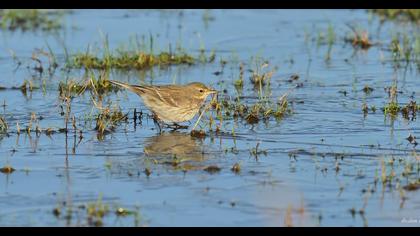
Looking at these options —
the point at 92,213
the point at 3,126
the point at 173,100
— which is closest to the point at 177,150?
the point at 173,100

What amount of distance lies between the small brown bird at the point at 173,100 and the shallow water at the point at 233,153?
9.9 inches

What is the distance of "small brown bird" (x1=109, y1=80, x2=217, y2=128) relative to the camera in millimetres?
11961

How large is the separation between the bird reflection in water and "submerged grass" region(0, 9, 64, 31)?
24.8 ft

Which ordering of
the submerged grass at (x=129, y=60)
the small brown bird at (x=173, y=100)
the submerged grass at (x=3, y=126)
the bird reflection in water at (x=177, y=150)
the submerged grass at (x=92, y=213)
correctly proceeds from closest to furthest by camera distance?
the submerged grass at (x=92, y=213) < the bird reflection in water at (x=177, y=150) < the submerged grass at (x=3, y=126) < the small brown bird at (x=173, y=100) < the submerged grass at (x=129, y=60)

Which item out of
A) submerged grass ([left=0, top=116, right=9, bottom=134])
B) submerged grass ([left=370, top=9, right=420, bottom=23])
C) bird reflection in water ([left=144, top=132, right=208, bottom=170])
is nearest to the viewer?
bird reflection in water ([left=144, top=132, right=208, bottom=170])

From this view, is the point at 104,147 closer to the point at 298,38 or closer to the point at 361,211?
the point at 361,211

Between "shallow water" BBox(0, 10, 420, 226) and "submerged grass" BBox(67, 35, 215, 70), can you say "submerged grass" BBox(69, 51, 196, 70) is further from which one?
"shallow water" BBox(0, 10, 420, 226)

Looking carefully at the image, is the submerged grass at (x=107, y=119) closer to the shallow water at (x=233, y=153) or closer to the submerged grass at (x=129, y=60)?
the shallow water at (x=233, y=153)

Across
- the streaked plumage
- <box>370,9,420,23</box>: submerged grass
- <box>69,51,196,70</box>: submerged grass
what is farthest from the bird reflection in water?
<box>370,9,420,23</box>: submerged grass

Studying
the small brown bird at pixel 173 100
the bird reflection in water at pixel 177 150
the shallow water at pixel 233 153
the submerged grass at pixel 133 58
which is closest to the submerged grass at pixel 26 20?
the shallow water at pixel 233 153

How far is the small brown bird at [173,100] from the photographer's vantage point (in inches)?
471

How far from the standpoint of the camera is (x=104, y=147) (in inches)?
428

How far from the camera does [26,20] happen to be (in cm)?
1900

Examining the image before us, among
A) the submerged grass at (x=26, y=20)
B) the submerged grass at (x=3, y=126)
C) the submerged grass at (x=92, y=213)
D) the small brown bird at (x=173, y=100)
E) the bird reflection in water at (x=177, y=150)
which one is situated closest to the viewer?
the submerged grass at (x=92, y=213)
